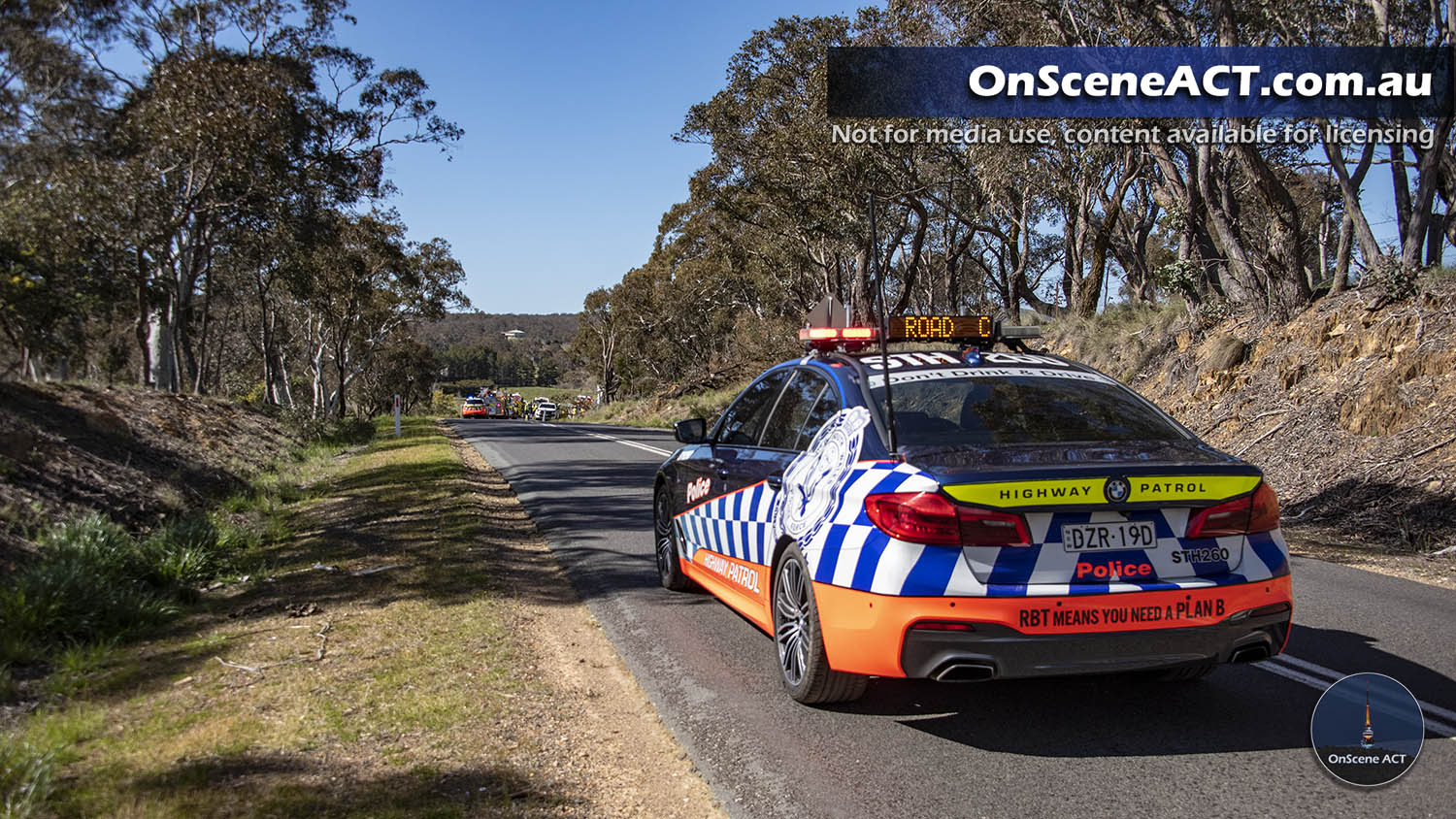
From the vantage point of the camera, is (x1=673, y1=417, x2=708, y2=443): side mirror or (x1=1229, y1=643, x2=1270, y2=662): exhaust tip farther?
(x1=673, y1=417, x2=708, y2=443): side mirror

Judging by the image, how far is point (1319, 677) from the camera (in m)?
4.64

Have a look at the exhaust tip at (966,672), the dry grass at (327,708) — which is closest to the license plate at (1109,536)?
the exhaust tip at (966,672)

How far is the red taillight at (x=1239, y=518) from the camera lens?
3.79m

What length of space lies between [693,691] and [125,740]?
2.35m

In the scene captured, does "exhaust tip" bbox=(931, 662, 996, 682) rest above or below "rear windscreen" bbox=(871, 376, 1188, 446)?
below

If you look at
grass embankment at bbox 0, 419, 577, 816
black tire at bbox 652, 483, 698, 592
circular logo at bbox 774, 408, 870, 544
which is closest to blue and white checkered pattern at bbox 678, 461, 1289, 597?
circular logo at bbox 774, 408, 870, 544

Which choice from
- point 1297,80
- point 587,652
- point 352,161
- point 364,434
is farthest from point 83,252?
point 1297,80

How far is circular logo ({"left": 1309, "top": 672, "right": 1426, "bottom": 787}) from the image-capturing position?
11.8ft

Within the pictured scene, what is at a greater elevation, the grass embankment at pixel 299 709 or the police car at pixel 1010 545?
the police car at pixel 1010 545

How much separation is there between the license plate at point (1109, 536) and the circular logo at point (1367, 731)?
3.36ft

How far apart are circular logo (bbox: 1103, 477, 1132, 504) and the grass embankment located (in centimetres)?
227

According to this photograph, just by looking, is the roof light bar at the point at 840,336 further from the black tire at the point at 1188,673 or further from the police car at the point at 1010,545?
the black tire at the point at 1188,673

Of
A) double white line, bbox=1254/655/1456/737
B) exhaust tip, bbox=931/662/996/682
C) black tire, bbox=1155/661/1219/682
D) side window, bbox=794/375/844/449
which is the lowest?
double white line, bbox=1254/655/1456/737

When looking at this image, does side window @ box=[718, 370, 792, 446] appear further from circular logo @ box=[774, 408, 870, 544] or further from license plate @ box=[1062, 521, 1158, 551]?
license plate @ box=[1062, 521, 1158, 551]
